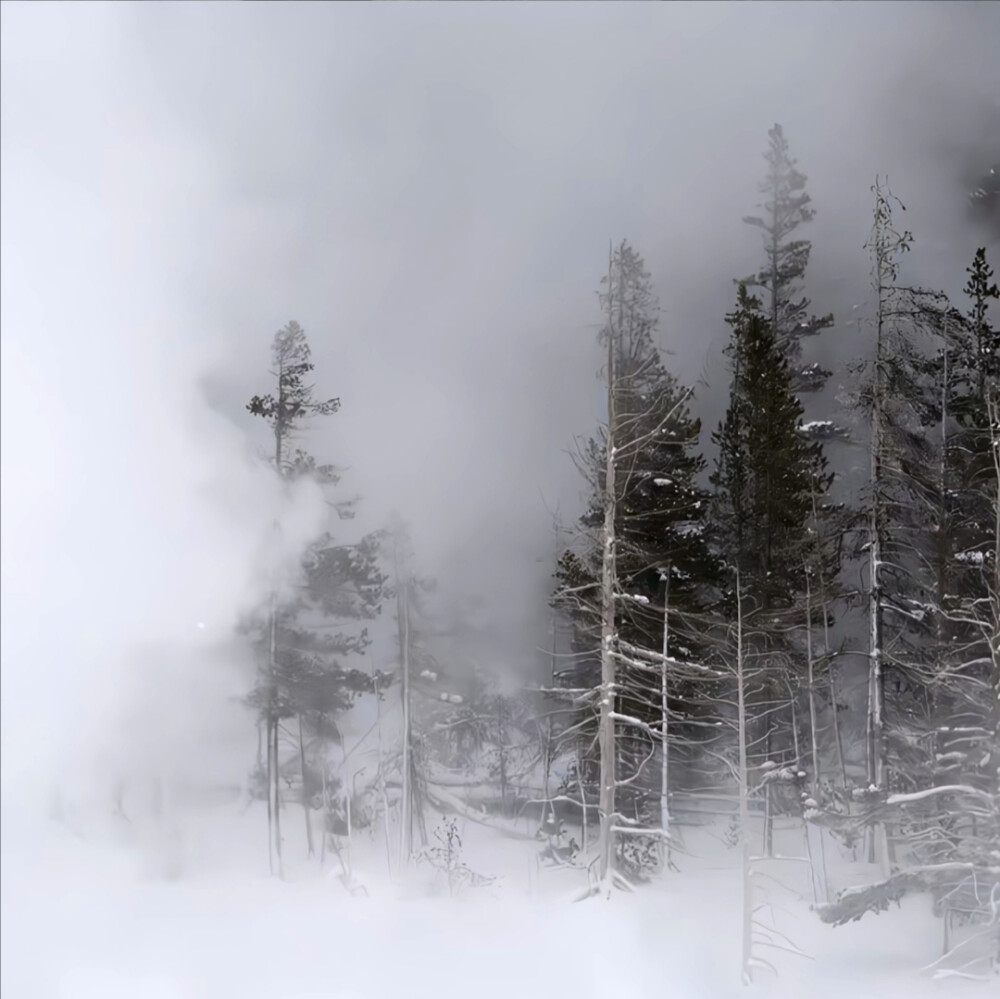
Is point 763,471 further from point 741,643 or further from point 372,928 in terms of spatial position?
point 372,928

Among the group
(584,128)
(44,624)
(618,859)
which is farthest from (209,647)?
(584,128)

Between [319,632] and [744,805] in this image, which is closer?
[744,805]

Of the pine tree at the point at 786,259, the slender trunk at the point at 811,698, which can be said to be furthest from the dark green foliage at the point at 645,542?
the pine tree at the point at 786,259

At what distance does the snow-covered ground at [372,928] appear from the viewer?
13.4 feet

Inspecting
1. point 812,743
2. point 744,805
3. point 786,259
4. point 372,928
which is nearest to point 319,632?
point 372,928

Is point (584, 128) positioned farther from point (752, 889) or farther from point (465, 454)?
point (752, 889)

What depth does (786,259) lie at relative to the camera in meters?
4.52

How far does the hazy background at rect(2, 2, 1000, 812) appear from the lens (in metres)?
4.62

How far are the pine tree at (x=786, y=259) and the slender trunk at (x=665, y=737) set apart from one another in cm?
120

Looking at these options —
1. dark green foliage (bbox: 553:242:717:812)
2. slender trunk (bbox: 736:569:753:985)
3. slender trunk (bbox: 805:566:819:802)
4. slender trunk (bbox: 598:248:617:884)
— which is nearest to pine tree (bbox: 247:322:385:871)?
dark green foliage (bbox: 553:242:717:812)

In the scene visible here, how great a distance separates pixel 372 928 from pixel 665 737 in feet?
5.65

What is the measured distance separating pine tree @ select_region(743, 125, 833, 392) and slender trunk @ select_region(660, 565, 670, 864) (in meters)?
→ 1.20

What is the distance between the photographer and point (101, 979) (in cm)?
463

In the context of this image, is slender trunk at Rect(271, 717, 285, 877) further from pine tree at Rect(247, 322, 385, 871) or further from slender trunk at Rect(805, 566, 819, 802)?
slender trunk at Rect(805, 566, 819, 802)
